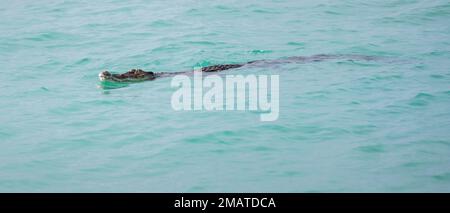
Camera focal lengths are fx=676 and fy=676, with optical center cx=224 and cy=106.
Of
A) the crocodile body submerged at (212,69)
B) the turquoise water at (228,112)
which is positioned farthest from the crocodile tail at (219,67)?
the turquoise water at (228,112)

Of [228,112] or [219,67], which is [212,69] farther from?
[228,112]

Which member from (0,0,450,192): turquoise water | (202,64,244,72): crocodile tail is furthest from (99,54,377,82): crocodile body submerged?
(0,0,450,192): turquoise water

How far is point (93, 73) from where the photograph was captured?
35.1ft

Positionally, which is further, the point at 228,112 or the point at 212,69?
the point at 212,69

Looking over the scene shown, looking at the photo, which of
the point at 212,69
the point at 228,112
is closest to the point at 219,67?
the point at 212,69

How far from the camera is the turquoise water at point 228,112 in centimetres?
675

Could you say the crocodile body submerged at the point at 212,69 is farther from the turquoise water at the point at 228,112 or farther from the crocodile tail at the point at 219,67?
the turquoise water at the point at 228,112

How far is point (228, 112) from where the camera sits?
28.4 ft

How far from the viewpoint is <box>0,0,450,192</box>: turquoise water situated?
22.2ft

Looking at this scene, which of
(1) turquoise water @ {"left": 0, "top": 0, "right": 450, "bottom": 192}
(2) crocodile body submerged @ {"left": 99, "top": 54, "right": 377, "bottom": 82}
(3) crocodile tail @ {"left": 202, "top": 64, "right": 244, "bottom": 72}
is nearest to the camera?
Result: (1) turquoise water @ {"left": 0, "top": 0, "right": 450, "bottom": 192}

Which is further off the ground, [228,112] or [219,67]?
[219,67]

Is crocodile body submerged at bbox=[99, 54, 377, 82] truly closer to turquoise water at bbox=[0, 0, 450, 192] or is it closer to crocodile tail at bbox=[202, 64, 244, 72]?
crocodile tail at bbox=[202, 64, 244, 72]
